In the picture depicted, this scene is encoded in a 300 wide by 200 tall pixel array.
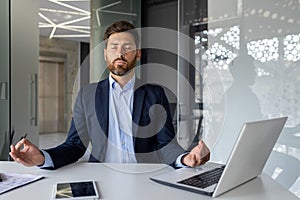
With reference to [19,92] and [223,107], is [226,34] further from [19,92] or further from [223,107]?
[19,92]

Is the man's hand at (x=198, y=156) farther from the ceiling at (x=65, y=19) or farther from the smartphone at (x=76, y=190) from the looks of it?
the ceiling at (x=65, y=19)

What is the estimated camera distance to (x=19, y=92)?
341 cm

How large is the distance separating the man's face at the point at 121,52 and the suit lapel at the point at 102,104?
→ 0.10 metres

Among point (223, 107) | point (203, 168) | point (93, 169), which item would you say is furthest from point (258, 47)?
point (93, 169)

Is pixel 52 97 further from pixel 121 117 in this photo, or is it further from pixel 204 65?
pixel 121 117

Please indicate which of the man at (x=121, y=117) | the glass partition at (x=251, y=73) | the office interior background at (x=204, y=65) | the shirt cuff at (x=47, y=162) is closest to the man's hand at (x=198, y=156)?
the man at (x=121, y=117)

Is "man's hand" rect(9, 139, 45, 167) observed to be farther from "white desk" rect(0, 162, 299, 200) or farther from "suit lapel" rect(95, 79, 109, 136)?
"suit lapel" rect(95, 79, 109, 136)

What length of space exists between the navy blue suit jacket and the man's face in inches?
4.9

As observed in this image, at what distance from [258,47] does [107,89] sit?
5.21 feet

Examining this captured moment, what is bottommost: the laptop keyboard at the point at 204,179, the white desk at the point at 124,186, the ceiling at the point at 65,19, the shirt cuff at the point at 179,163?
the white desk at the point at 124,186

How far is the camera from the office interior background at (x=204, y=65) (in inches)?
99.2

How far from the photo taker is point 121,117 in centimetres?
156

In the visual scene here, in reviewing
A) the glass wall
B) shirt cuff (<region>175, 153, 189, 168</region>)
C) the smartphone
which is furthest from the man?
the glass wall

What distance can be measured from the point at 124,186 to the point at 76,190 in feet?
0.49
